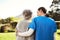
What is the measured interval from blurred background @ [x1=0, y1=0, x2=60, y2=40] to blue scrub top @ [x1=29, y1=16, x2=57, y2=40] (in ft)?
6.18

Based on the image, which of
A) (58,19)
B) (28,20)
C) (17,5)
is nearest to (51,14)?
(58,19)

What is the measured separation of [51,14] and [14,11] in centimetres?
86

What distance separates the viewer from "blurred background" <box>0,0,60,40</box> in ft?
14.0

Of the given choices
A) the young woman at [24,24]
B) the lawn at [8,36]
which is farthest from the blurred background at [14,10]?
the young woman at [24,24]

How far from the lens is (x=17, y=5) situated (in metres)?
4.39

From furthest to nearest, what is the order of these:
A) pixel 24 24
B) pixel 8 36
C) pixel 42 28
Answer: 1. pixel 8 36
2. pixel 24 24
3. pixel 42 28

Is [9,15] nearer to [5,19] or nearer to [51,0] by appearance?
[5,19]

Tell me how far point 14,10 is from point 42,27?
214 cm

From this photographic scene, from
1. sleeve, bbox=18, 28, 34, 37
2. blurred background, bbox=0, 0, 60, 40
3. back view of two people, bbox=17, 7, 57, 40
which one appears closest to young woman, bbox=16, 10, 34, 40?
sleeve, bbox=18, 28, 34, 37

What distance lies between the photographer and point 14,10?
4.37 metres

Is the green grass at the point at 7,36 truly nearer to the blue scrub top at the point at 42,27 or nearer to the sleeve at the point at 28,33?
the sleeve at the point at 28,33

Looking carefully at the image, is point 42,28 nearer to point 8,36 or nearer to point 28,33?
point 28,33

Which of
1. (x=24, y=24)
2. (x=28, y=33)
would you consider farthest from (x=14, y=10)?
(x=28, y=33)

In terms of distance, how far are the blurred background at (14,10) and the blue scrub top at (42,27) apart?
188 cm
